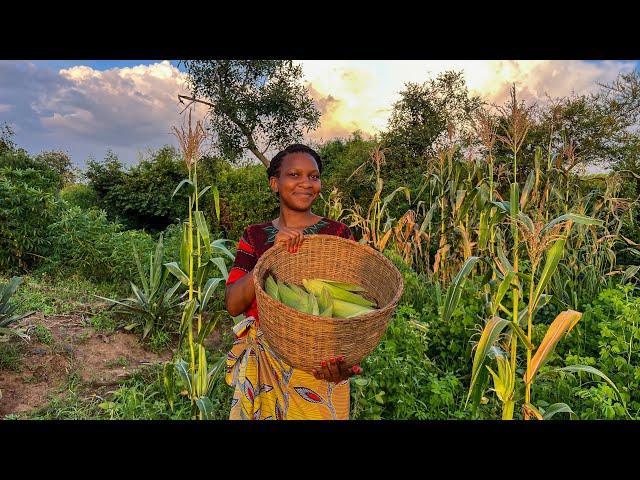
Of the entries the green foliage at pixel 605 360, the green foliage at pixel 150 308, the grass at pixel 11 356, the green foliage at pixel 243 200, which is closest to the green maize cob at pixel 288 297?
the green foliage at pixel 605 360

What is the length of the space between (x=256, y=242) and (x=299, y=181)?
0.29 meters

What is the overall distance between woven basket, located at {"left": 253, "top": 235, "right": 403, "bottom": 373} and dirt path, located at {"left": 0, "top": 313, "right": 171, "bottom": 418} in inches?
85.8

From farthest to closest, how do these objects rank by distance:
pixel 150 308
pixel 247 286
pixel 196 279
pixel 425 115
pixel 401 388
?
pixel 425 115 < pixel 150 308 < pixel 401 388 < pixel 196 279 < pixel 247 286

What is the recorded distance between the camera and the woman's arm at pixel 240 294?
169 cm

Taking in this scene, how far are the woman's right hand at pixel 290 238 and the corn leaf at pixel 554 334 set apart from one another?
0.97m

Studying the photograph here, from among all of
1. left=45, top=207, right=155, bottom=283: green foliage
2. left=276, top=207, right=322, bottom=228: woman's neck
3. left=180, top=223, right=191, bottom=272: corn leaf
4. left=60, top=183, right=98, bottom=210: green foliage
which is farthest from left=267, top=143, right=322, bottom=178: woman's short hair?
left=60, top=183, right=98, bottom=210: green foliage

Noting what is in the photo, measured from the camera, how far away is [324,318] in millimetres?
1420

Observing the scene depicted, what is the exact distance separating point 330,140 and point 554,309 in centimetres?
653

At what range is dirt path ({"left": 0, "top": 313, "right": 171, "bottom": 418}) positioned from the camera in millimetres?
3275

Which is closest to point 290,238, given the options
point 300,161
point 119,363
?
point 300,161

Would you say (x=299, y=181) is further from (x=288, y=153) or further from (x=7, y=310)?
(x=7, y=310)

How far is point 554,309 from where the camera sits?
385 cm

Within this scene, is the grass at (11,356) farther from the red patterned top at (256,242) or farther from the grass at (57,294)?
the red patterned top at (256,242)

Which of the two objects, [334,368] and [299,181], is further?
[299,181]
